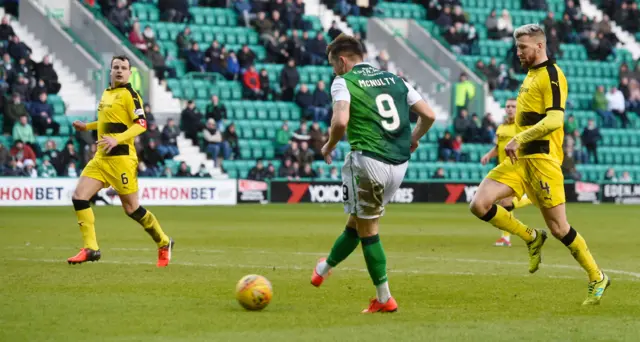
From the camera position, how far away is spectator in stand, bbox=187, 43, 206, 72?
3497 centimetres

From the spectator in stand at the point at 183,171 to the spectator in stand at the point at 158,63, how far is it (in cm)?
372

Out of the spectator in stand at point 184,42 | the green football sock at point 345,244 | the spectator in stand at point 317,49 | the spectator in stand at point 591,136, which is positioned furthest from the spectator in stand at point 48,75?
the green football sock at point 345,244

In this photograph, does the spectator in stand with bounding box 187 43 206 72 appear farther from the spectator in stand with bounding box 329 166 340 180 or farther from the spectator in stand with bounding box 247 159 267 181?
the spectator in stand with bounding box 329 166 340 180

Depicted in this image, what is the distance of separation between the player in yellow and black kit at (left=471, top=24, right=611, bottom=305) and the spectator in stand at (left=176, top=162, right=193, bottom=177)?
21.8 metres

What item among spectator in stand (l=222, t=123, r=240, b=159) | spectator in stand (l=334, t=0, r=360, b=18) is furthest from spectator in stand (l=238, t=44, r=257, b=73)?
spectator in stand (l=334, t=0, r=360, b=18)

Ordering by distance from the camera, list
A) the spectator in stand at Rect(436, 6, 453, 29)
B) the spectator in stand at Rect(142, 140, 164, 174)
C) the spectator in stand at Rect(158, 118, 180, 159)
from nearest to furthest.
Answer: the spectator in stand at Rect(142, 140, 164, 174), the spectator in stand at Rect(158, 118, 180, 159), the spectator in stand at Rect(436, 6, 453, 29)

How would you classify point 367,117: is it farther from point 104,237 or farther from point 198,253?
point 104,237

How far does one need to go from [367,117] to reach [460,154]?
28.7m

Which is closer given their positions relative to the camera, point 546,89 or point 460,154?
point 546,89

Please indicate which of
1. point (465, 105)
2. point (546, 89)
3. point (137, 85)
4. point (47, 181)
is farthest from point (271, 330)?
point (465, 105)

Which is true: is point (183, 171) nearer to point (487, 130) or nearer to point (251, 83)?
point (251, 83)

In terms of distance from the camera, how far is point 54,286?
1091 centimetres

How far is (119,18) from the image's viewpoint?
3422 centimetres

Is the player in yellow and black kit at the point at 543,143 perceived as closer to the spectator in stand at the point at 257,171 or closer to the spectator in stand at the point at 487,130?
the spectator in stand at the point at 257,171
